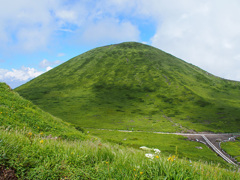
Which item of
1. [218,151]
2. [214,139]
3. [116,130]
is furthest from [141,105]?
[218,151]

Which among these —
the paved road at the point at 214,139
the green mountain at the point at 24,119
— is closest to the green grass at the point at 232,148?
A: the paved road at the point at 214,139

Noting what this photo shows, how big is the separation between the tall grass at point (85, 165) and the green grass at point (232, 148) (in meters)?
62.6

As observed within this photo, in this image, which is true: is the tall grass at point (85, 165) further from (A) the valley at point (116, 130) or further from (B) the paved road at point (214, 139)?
(B) the paved road at point (214, 139)

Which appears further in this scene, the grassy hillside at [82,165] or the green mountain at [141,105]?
the green mountain at [141,105]

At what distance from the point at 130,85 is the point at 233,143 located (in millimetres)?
131589

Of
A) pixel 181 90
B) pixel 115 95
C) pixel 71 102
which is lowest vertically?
pixel 71 102

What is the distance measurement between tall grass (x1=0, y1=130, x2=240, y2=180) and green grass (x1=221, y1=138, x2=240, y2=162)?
205ft

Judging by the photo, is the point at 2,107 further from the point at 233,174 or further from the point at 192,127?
the point at 192,127

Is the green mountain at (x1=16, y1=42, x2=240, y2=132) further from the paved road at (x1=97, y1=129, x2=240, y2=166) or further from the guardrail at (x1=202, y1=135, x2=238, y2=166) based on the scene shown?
the guardrail at (x1=202, y1=135, x2=238, y2=166)

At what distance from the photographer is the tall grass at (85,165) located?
5043mm

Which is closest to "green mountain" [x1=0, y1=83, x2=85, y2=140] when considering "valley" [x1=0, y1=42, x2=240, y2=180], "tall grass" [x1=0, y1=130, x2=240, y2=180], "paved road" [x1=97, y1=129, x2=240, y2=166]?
"valley" [x1=0, y1=42, x2=240, y2=180]

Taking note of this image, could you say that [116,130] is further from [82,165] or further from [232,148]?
[82,165]

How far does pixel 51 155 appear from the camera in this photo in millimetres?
6125

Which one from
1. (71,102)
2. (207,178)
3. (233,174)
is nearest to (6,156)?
(207,178)
